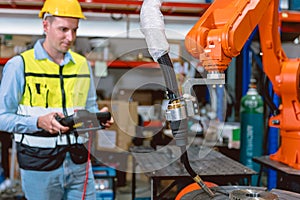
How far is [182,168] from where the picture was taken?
6.68 feet

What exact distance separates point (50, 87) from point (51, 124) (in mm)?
244

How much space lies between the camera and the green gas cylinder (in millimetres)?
3109

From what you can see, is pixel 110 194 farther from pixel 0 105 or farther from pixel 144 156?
pixel 0 105

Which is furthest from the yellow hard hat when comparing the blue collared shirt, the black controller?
the black controller

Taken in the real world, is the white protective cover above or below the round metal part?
above

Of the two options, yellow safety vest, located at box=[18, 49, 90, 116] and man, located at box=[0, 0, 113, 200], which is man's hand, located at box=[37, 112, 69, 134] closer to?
man, located at box=[0, 0, 113, 200]

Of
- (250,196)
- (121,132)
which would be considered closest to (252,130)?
(121,132)

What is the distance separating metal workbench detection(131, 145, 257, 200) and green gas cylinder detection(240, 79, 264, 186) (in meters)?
0.82

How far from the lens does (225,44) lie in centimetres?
112

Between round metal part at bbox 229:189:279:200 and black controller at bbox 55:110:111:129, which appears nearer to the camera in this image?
round metal part at bbox 229:189:279:200

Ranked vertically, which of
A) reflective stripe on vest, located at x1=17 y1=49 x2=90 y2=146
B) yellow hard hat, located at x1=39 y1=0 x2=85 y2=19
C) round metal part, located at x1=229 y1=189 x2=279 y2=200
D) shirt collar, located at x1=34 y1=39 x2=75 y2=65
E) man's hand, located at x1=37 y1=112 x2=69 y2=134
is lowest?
round metal part, located at x1=229 y1=189 x2=279 y2=200

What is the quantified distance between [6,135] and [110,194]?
1.26 meters

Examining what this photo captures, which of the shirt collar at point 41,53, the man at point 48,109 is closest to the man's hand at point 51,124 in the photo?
the man at point 48,109

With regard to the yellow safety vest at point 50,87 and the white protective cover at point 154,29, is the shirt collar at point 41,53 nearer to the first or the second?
the yellow safety vest at point 50,87
